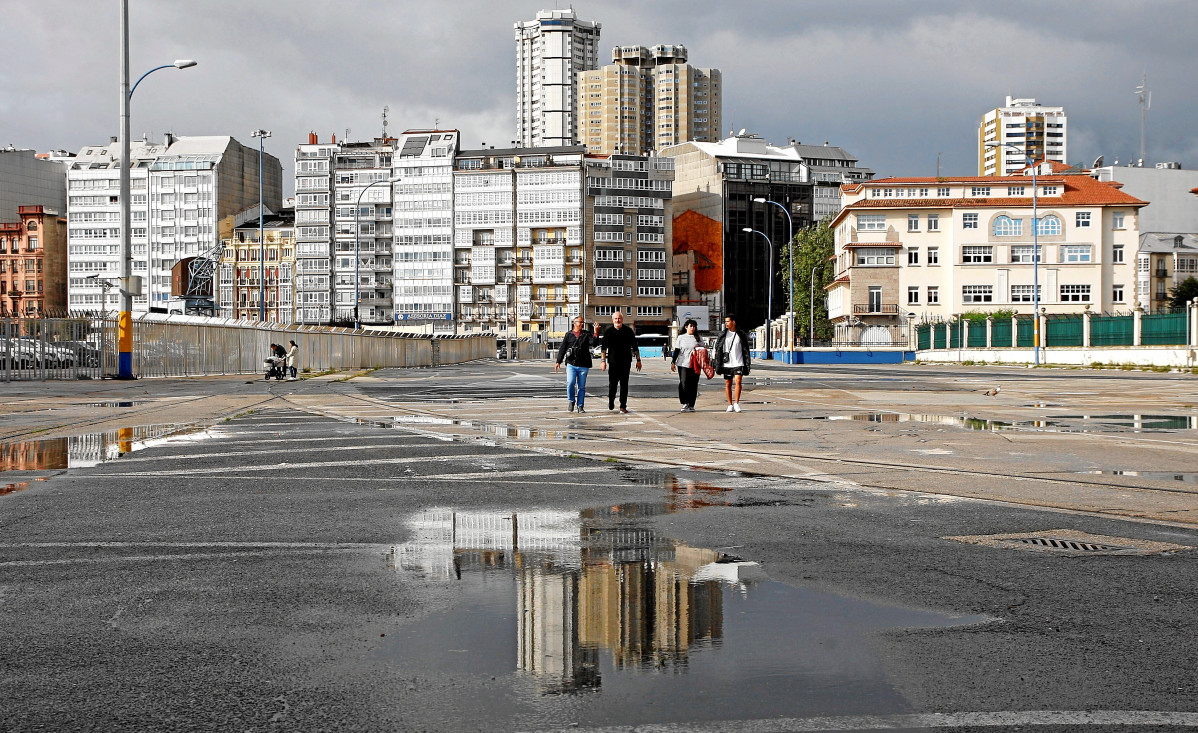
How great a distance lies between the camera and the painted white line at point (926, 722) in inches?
144

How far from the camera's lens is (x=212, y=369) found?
4088 cm

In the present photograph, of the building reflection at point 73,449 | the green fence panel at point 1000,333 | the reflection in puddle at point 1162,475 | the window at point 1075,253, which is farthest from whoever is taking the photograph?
the window at point 1075,253

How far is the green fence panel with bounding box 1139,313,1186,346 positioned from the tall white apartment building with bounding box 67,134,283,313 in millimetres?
128920

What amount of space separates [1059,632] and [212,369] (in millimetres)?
39050

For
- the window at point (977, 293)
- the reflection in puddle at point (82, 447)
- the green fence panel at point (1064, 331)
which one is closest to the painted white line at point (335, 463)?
the reflection in puddle at point (82, 447)

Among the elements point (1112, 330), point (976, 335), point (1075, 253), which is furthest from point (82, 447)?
point (1075, 253)

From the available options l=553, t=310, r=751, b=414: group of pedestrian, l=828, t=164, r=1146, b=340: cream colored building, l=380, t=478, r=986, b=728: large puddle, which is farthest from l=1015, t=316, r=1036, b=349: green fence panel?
l=380, t=478, r=986, b=728: large puddle

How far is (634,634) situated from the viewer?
473 cm

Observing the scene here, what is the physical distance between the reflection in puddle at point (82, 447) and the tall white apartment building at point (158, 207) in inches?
5891

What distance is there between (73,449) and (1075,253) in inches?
3878

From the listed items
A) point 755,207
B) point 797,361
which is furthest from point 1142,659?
point 755,207

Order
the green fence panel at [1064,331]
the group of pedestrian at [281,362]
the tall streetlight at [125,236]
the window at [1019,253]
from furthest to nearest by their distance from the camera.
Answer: the window at [1019,253], the green fence panel at [1064,331], the group of pedestrian at [281,362], the tall streetlight at [125,236]

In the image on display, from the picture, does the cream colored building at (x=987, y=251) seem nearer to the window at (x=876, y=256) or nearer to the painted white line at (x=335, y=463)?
the window at (x=876, y=256)

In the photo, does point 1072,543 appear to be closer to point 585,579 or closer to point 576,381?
point 585,579
